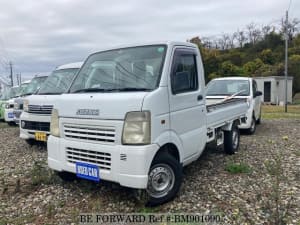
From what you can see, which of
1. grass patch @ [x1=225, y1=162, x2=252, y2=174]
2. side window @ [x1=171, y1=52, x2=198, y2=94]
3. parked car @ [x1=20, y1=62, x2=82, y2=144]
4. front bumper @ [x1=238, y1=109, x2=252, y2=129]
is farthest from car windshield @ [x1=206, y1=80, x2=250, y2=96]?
side window @ [x1=171, y1=52, x2=198, y2=94]

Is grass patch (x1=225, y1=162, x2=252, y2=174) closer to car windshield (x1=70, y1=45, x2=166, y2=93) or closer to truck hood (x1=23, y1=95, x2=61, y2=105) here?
car windshield (x1=70, y1=45, x2=166, y2=93)

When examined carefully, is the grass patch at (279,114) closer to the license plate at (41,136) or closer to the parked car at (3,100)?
the license plate at (41,136)

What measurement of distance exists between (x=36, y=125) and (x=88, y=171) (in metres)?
3.37

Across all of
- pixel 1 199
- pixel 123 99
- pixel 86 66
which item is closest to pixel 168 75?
pixel 123 99

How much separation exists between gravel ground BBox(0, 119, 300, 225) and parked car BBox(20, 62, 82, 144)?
74cm

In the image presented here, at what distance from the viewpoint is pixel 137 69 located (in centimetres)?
358

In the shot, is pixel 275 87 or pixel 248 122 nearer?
pixel 248 122

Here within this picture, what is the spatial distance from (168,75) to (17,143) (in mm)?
5746

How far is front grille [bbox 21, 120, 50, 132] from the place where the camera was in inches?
236

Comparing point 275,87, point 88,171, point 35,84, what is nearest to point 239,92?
point 88,171

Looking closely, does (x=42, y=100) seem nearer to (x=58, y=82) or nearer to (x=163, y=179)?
(x=58, y=82)

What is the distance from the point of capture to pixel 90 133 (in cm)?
332

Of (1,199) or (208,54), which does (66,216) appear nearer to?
(1,199)

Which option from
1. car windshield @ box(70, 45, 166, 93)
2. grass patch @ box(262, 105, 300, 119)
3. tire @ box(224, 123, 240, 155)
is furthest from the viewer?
grass patch @ box(262, 105, 300, 119)
